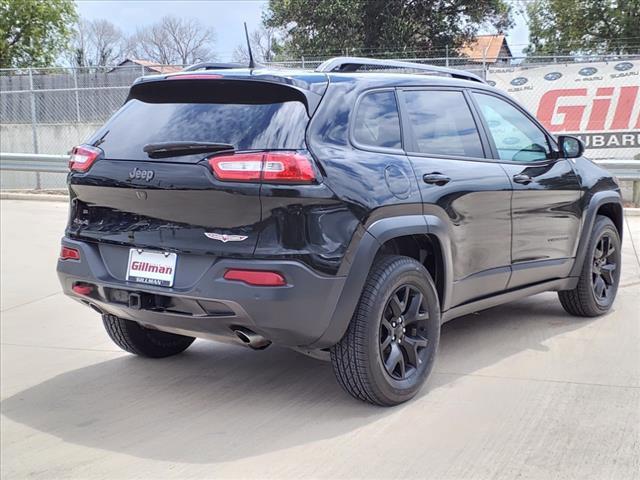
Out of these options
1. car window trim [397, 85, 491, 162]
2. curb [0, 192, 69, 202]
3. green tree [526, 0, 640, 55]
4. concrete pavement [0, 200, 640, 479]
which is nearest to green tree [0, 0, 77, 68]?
green tree [526, 0, 640, 55]

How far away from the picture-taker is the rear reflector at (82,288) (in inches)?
162

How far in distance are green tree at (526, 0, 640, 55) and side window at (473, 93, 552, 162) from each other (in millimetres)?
25641

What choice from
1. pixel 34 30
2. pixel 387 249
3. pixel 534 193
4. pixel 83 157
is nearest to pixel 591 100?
pixel 534 193

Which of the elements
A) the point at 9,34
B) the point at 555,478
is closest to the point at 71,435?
the point at 555,478

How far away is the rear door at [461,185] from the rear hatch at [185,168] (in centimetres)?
92

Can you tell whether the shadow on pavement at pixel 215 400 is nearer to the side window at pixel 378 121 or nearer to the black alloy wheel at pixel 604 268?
the black alloy wheel at pixel 604 268

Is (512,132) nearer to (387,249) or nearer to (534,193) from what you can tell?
(534,193)

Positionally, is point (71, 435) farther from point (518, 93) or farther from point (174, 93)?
point (518, 93)

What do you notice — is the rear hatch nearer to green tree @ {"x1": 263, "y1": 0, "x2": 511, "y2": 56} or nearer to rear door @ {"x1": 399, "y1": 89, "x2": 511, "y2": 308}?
rear door @ {"x1": 399, "y1": 89, "x2": 511, "y2": 308}

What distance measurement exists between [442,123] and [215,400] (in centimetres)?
218

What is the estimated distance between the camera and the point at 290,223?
3.58m

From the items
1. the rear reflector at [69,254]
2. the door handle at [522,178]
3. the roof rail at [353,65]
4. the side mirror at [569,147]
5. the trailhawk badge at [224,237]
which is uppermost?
the roof rail at [353,65]

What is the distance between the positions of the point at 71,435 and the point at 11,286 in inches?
158

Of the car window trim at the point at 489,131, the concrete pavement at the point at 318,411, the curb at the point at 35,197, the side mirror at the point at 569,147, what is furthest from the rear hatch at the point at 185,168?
the curb at the point at 35,197
